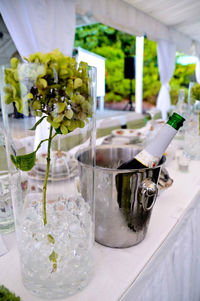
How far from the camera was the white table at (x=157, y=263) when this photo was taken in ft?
1.23

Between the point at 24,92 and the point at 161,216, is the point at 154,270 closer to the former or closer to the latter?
the point at 161,216

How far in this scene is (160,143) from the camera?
0.49 m

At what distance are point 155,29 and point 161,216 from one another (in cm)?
381

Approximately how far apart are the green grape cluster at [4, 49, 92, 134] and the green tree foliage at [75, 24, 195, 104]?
683 cm

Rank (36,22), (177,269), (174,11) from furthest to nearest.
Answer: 1. (174,11)
2. (36,22)
3. (177,269)

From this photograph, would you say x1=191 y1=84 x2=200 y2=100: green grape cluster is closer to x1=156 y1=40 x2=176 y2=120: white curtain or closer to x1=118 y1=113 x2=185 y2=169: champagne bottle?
x1=118 y1=113 x2=185 y2=169: champagne bottle

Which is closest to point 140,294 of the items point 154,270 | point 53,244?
point 154,270

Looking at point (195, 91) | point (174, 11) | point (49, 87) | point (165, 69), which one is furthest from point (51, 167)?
point (165, 69)

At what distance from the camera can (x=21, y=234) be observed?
37 centimetres

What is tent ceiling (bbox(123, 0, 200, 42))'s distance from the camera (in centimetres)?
310

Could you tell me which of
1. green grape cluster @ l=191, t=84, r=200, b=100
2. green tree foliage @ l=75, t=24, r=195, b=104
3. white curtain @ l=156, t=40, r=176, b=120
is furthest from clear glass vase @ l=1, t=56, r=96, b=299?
Result: green tree foliage @ l=75, t=24, r=195, b=104

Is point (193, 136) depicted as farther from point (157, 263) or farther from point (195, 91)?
point (157, 263)

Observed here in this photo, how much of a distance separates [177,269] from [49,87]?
0.54 metres

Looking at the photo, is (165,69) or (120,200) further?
(165,69)
